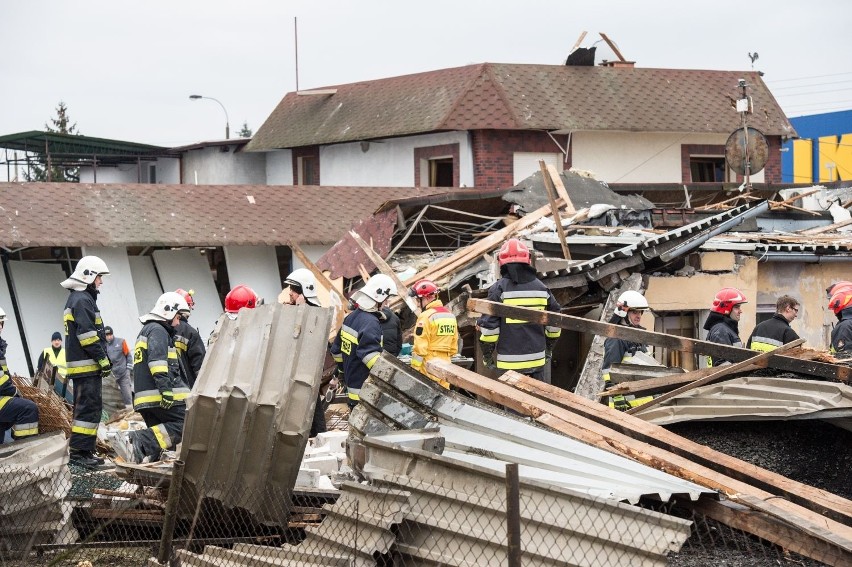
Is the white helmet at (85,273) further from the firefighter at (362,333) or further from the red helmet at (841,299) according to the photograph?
the red helmet at (841,299)

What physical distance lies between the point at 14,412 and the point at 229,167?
2275 centimetres

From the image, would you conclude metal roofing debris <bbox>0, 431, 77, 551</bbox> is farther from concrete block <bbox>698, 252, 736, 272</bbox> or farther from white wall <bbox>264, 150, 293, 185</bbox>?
white wall <bbox>264, 150, 293, 185</bbox>

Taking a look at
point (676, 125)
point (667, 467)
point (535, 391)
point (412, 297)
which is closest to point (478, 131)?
point (676, 125)

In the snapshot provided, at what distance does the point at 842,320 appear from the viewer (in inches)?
424

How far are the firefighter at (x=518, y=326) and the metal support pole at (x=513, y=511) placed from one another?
494 centimetres

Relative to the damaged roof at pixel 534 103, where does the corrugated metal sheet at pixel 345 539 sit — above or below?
below

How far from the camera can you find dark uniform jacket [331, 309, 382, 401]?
9781 millimetres

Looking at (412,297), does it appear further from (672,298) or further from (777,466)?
(777,466)

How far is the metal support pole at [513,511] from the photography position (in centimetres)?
568

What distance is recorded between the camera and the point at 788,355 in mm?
8531

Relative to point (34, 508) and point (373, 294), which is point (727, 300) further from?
point (34, 508)

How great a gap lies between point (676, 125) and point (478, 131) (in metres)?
5.21

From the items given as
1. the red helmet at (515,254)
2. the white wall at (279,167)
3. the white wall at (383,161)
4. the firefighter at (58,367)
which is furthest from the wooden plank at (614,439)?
the white wall at (279,167)

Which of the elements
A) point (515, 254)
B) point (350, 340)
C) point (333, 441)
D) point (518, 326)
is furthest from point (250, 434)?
Result: point (515, 254)
